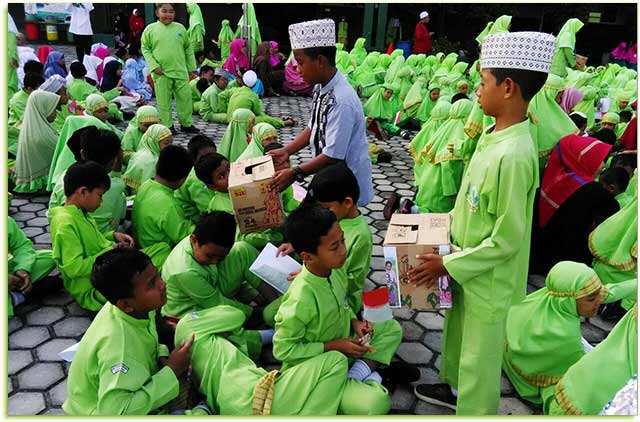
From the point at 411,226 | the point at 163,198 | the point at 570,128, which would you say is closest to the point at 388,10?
the point at 570,128

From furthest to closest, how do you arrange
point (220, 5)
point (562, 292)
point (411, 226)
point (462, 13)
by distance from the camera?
point (462, 13) → point (220, 5) → point (562, 292) → point (411, 226)

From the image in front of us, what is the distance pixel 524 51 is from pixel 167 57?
6.03 metres

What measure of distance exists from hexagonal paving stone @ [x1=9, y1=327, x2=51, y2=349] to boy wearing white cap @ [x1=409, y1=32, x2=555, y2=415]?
225 centimetres

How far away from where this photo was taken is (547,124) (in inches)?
165

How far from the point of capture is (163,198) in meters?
3.65

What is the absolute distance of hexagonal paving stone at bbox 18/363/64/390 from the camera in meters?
2.71

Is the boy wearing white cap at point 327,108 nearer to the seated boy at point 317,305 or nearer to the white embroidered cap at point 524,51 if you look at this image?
the seated boy at point 317,305

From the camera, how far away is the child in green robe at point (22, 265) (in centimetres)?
324

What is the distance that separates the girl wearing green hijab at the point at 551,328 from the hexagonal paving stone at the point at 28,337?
2.61 m

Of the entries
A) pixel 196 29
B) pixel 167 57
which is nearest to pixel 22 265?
pixel 167 57

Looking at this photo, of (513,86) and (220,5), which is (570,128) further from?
(220,5)

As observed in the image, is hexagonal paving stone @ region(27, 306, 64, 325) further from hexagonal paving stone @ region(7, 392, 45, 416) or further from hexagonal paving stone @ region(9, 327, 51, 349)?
hexagonal paving stone @ region(7, 392, 45, 416)

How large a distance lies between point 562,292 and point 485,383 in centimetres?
65

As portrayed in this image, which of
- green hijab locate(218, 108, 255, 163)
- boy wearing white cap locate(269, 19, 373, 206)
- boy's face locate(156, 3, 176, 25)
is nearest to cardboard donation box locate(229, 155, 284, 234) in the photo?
boy wearing white cap locate(269, 19, 373, 206)
